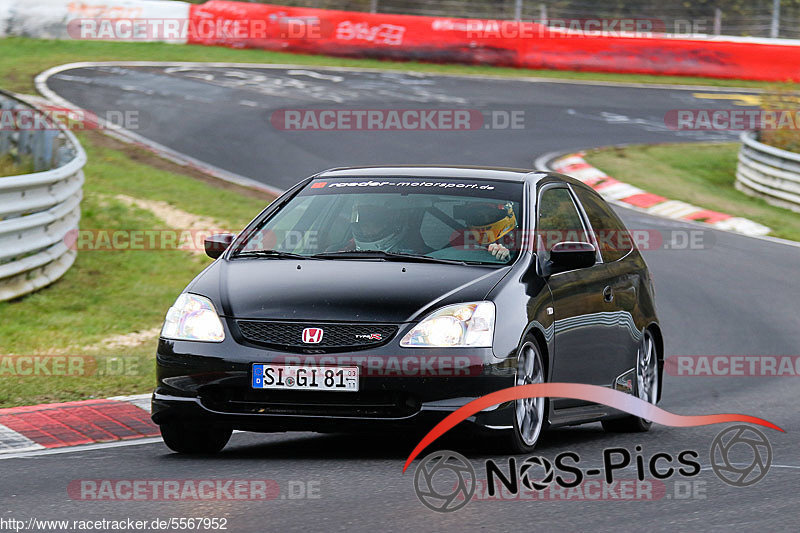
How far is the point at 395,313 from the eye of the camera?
6703 mm

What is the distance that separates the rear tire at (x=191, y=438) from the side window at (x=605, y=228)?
8.68ft

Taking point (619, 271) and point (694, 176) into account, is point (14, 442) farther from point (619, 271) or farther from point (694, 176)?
point (694, 176)

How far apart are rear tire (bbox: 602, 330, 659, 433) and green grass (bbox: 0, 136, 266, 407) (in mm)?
3090

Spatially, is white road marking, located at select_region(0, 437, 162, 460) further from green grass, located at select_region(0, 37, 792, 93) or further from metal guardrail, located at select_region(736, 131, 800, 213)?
green grass, located at select_region(0, 37, 792, 93)

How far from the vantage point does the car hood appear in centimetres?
673

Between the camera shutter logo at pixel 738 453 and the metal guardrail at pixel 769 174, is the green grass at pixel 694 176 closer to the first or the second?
the metal guardrail at pixel 769 174

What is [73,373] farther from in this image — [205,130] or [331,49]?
[331,49]

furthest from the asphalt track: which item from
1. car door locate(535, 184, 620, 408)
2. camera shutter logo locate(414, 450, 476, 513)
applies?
car door locate(535, 184, 620, 408)

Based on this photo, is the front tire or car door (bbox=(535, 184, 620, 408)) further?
car door (bbox=(535, 184, 620, 408))

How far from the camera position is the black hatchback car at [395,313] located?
6656 millimetres

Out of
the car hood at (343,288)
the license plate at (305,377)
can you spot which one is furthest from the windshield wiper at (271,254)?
the license plate at (305,377)

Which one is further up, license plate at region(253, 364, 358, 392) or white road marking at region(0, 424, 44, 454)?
license plate at region(253, 364, 358, 392)

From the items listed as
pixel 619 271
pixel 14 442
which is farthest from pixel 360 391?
pixel 619 271

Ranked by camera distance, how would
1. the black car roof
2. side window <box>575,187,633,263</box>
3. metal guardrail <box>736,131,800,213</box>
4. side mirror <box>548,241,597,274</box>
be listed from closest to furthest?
side mirror <box>548,241,597,274</box> → the black car roof → side window <box>575,187,633,263</box> → metal guardrail <box>736,131,800,213</box>
